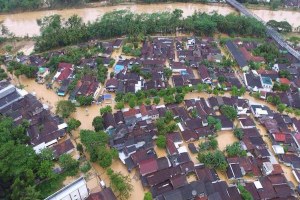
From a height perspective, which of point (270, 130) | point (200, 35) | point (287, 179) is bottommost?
point (287, 179)

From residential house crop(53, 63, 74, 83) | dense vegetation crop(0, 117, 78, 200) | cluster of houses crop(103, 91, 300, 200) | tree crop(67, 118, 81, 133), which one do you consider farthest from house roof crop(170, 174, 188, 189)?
residential house crop(53, 63, 74, 83)

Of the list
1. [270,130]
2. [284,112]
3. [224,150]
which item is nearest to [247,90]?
[284,112]

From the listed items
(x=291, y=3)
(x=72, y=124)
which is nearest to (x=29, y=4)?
(x=72, y=124)

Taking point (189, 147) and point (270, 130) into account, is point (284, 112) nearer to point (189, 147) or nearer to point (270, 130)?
point (270, 130)

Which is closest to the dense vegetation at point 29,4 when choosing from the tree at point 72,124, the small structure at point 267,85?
the tree at point 72,124

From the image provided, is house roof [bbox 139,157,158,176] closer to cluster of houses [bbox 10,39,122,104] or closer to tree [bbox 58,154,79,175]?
tree [bbox 58,154,79,175]

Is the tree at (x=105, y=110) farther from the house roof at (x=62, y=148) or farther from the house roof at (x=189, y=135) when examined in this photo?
the house roof at (x=189, y=135)

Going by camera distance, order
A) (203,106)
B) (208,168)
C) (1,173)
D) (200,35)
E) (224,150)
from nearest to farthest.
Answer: (1,173)
(208,168)
(224,150)
(203,106)
(200,35)
